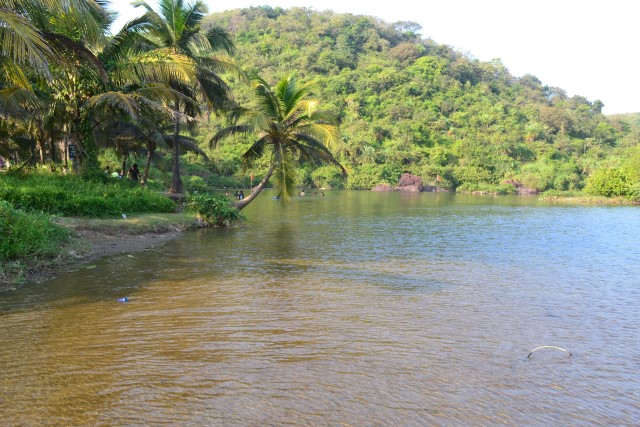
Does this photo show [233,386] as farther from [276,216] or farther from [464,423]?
[276,216]

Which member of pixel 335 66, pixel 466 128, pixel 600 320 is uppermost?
pixel 335 66

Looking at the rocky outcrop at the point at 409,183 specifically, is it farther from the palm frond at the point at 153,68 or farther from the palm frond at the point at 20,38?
the palm frond at the point at 20,38

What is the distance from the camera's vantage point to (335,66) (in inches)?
4432

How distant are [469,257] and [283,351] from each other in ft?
31.5

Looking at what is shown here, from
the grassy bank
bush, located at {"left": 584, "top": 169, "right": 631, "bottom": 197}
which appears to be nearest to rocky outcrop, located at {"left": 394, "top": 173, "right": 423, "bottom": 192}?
bush, located at {"left": 584, "top": 169, "right": 631, "bottom": 197}

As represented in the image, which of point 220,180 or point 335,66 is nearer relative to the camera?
point 220,180

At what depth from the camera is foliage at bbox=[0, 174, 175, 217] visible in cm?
1369

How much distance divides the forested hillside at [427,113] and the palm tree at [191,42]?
32781 mm

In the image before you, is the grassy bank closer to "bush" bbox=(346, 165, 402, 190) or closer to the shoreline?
the shoreline

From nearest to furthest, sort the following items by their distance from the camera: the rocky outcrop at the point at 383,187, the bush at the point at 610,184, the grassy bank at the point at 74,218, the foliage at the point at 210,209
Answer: the grassy bank at the point at 74,218, the foliage at the point at 210,209, the bush at the point at 610,184, the rocky outcrop at the point at 383,187

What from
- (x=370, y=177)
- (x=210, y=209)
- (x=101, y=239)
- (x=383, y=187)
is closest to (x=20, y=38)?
(x=101, y=239)

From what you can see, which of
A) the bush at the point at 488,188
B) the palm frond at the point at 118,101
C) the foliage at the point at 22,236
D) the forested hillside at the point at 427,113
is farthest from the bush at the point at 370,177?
the foliage at the point at 22,236

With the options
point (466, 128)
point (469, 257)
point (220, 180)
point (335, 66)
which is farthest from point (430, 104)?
point (469, 257)

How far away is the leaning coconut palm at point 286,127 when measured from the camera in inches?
819
